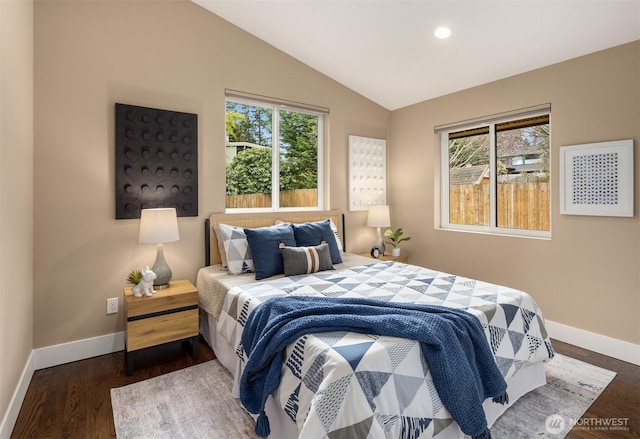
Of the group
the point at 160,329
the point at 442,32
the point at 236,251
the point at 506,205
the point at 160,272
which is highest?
the point at 442,32

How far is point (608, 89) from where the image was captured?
2.73m

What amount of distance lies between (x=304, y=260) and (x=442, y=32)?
2242 mm

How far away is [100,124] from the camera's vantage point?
9.05 ft

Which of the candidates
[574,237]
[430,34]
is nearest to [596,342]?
[574,237]

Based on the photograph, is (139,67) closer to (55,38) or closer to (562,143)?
(55,38)

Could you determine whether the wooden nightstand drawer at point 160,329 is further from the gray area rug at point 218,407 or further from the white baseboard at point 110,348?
the white baseboard at point 110,348

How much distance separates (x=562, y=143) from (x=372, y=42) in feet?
6.26

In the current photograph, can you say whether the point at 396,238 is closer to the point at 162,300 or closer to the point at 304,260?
the point at 304,260

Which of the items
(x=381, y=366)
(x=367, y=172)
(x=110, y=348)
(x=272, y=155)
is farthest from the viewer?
(x=367, y=172)

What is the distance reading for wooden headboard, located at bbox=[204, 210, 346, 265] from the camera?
3.25 metres

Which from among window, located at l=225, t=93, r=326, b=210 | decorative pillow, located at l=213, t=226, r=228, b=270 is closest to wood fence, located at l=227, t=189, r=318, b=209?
window, located at l=225, t=93, r=326, b=210

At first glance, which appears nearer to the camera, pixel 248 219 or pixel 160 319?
pixel 160 319

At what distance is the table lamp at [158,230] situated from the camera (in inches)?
103

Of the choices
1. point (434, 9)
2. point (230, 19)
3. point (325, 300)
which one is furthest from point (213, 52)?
point (325, 300)
